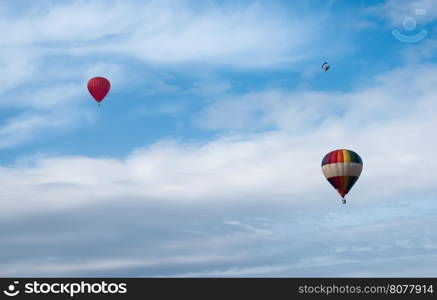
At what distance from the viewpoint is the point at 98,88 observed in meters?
142

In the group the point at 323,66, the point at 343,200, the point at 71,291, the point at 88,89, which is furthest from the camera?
the point at 323,66

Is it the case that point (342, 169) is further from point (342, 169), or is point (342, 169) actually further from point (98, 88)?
point (98, 88)

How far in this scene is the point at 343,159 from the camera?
134750 mm

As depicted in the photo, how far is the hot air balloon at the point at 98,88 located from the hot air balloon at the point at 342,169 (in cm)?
4097

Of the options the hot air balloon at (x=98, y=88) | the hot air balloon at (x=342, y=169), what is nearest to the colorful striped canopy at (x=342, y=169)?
the hot air balloon at (x=342, y=169)

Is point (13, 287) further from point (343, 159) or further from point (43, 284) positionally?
point (343, 159)

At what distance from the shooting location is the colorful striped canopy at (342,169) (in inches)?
5310

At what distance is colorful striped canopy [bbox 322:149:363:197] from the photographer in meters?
135

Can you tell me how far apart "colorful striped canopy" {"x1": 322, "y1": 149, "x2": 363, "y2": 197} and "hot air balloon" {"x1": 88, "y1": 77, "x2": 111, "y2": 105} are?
1613 inches

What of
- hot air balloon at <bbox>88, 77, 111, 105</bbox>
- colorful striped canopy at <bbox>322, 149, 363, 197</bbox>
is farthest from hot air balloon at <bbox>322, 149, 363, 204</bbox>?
hot air balloon at <bbox>88, 77, 111, 105</bbox>

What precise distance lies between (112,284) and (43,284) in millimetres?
8437

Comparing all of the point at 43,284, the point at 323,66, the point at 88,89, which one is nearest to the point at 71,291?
the point at 43,284

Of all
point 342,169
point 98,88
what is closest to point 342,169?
point 342,169

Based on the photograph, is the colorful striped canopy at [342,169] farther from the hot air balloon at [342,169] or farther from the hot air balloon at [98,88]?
the hot air balloon at [98,88]
